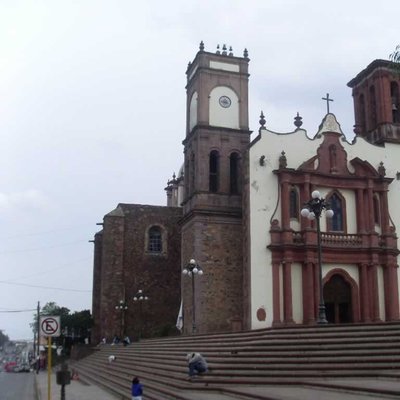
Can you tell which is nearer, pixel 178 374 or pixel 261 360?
pixel 261 360

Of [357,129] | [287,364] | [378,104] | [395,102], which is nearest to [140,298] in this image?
[357,129]

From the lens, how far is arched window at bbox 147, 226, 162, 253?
43.4 metres

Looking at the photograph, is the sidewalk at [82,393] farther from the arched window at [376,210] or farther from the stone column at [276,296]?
the arched window at [376,210]

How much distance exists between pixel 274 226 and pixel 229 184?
5.15 meters

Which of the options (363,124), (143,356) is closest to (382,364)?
(143,356)

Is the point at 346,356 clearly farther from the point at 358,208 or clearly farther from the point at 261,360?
the point at 358,208

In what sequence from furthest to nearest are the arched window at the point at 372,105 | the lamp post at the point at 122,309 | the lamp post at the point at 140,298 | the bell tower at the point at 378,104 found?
the lamp post at the point at 140,298 → the lamp post at the point at 122,309 → the arched window at the point at 372,105 → the bell tower at the point at 378,104

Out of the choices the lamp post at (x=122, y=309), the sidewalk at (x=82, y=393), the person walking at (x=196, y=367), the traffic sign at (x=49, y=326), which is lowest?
the sidewalk at (x=82, y=393)

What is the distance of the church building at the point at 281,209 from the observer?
2986 cm

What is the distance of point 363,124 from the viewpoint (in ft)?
119

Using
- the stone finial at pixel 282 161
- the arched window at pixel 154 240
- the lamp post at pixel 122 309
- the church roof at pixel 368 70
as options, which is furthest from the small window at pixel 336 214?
the lamp post at pixel 122 309

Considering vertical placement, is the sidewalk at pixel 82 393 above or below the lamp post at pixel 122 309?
below

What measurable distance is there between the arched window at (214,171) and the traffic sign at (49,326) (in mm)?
21707

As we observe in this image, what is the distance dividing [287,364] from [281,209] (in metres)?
15.5
